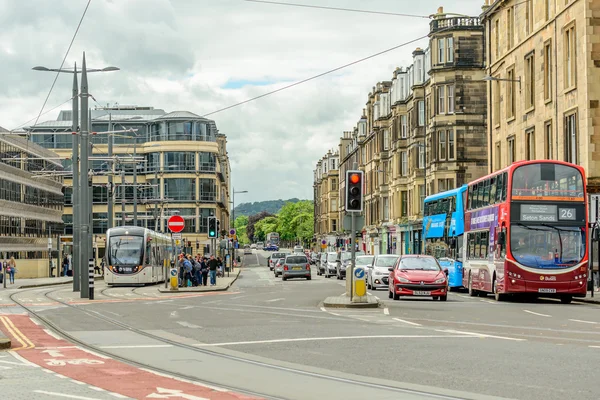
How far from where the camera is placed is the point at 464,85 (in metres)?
69.4

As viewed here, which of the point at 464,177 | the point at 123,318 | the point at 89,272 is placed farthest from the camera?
the point at 464,177

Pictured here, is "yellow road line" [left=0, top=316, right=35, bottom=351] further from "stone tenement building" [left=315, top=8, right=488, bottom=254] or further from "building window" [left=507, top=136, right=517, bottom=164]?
"stone tenement building" [left=315, top=8, right=488, bottom=254]

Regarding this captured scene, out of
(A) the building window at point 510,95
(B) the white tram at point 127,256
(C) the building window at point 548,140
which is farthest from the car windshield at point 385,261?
(A) the building window at point 510,95

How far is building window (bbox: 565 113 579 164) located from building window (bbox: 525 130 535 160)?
512 centimetres

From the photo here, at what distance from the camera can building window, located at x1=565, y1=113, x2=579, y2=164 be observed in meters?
42.3

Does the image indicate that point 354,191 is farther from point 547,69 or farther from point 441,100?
point 441,100

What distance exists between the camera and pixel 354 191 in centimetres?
2581

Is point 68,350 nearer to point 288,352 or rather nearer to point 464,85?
point 288,352

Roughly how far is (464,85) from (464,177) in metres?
6.33

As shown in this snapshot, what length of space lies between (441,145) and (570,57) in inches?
1089

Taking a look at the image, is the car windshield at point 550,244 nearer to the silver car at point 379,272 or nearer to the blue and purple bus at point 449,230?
the blue and purple bus at point 449,230

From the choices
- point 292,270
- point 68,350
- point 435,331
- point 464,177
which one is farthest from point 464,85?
point 68,350

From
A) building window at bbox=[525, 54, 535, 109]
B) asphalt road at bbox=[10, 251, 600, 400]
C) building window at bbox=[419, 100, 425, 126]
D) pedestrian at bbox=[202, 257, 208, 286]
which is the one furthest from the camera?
building window at bbox=[419, 100, 425, 126]

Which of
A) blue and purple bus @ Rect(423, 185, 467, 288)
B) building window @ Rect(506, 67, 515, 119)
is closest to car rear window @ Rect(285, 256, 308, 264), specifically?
blue and purple bus @ Rect(423, 185, 467, 288)
